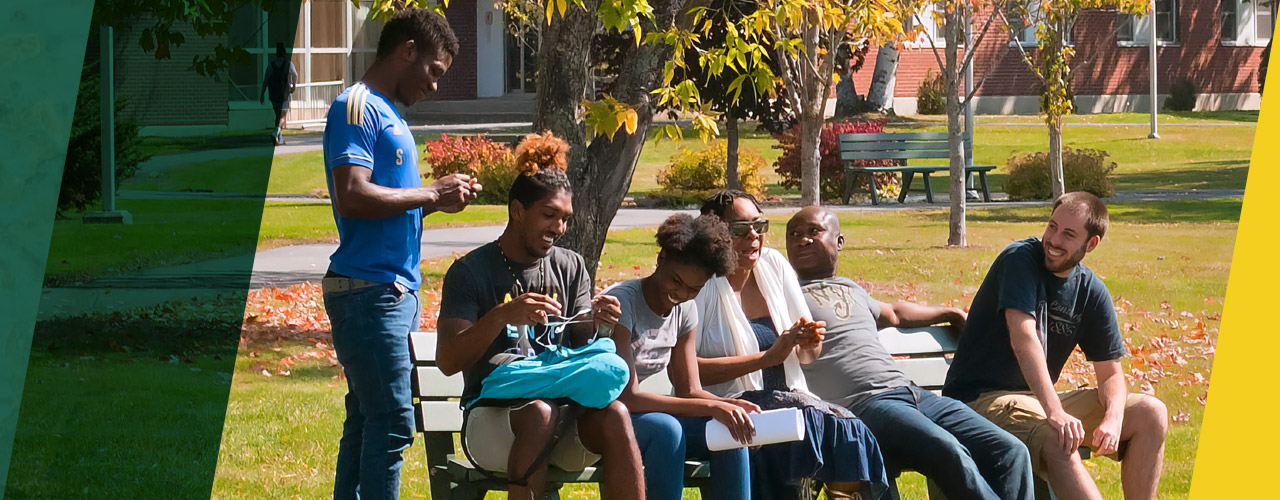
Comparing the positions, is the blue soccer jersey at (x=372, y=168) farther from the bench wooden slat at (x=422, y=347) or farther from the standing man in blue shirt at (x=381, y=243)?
the bench wooden slat at (x=422, y=347)

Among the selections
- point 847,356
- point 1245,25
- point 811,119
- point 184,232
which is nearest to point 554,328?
point 847,356

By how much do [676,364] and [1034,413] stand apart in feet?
4.13

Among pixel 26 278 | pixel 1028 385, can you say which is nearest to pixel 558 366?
pixel 1028 385

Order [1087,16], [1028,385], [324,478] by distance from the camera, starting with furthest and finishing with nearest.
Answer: [1087,16]
[324,478]
[1028,385]

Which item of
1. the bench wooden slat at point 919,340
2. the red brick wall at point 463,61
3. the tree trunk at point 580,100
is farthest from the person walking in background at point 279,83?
the bench wooden slat at point 919,340

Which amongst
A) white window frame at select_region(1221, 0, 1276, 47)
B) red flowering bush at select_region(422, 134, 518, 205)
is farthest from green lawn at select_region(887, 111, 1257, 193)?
red flowering bush at select_region(422, 134, 518, 205)

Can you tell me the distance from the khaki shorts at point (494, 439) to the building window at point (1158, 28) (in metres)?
32.2

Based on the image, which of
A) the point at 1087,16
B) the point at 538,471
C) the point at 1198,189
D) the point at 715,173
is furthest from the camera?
the point at 1087,16

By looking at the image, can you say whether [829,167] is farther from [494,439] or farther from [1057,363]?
[494,439]

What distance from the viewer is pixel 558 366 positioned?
158 inches

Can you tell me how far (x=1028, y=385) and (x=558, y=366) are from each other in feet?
5.76

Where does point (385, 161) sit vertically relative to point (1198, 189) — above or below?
above

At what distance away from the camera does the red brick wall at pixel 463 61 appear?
107 ft

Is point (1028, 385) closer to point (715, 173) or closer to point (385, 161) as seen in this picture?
point (385, 161)
